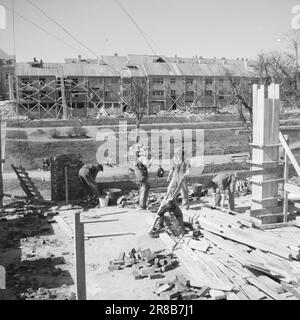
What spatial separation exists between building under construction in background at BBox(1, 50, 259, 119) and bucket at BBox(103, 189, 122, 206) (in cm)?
3338

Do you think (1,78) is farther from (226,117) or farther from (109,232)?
(109,232)

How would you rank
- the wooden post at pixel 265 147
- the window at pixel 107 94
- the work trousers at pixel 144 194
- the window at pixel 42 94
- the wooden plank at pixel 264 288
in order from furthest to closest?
the window at pixel 107 94 → the window at pixel 42 94 → the work trousers at pixel 144 194 → the wooden post at pixel 265 147 → the wooden plank at pixel 264 288

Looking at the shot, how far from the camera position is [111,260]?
9266mm

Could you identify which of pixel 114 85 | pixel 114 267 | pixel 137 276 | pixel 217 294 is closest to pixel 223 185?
pixel 114 267

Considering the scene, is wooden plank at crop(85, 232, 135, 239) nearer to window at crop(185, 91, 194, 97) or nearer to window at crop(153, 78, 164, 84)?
window at crop(153, 78, 164, 84)

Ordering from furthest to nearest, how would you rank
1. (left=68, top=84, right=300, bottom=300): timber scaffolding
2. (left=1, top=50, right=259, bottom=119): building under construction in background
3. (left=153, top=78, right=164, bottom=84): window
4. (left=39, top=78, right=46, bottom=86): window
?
1. (left=153, top=78, right=164, bottom=84): window
2. (left=39, top=78, right=46, bottom=86): window
3. (left=1, top=50, right=259, bottom=119): building under construction in background
4. (left=68, top=84, right=300, bottom=300): timber scaffolding

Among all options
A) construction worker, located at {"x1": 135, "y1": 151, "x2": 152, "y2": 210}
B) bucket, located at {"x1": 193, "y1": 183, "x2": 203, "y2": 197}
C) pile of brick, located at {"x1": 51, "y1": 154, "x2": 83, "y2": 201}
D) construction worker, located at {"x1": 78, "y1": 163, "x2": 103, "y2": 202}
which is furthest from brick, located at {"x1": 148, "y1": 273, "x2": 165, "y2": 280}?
pile of brick, located at {"x1": 51, "y1": 154, "x2": 83, "y2": 201}

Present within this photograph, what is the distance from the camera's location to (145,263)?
8.79 meters

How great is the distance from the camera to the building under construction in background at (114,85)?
5288cm

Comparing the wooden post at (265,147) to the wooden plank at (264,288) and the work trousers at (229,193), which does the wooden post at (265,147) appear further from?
the wooden plank at (264,288)

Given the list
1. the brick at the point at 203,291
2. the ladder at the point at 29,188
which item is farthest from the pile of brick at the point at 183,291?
the ladder at the point at 29,188

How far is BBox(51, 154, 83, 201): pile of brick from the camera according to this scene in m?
14.8

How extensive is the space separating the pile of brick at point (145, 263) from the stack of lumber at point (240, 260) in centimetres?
36

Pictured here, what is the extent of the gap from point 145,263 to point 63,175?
6.95 metres
